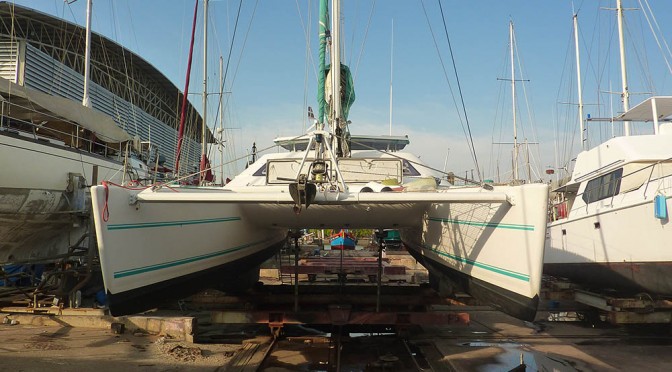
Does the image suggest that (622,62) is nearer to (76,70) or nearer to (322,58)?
(322,58)

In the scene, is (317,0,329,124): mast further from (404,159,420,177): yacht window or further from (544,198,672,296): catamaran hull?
(544,198,672,296): catamaran hull

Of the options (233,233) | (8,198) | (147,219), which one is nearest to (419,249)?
(233,233)

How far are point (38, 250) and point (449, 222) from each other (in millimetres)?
5747

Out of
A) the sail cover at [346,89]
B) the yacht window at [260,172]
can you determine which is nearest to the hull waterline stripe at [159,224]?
the yacht window at [260,172]

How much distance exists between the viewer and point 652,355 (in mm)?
4398

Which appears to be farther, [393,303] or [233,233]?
[393,303]

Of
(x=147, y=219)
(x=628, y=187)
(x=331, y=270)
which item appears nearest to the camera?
(x=147, y=219)

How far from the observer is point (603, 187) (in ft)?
19.9

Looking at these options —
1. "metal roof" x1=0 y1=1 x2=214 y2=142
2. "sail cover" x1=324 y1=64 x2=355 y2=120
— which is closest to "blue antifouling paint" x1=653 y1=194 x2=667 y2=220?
"sail cover" x1=324 y1=64 x2=355 y2=120

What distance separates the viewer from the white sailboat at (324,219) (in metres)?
3.27

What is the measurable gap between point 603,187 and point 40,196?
7628 millimetres

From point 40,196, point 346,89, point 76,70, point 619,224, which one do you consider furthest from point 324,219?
point 76,70

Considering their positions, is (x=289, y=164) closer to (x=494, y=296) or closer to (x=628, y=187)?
(x=494, y=296)

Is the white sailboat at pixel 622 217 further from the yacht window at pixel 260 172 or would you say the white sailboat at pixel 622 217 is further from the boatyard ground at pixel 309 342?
the yacht window at pixel 260 172
